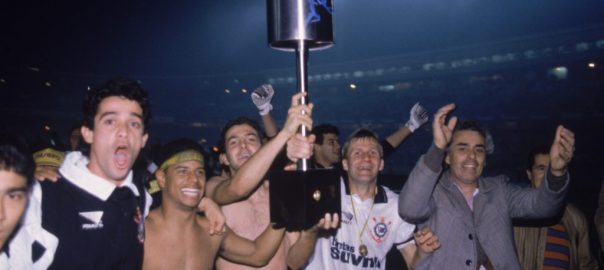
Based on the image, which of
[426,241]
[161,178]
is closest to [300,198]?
[426,241]

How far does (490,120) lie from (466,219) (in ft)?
97.2

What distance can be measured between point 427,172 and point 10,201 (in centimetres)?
232

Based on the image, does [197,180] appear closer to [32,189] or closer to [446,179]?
[32,189]

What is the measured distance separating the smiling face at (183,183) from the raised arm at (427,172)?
54.4 inches

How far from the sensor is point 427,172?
3.10 meters

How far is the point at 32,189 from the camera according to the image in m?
1.98

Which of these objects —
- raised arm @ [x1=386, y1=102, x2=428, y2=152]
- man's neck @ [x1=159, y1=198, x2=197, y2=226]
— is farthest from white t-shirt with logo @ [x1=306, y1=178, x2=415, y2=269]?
raised arm @ [x1=386, y1=102, x2=428, y2=152]

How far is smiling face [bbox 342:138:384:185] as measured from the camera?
3.65 m

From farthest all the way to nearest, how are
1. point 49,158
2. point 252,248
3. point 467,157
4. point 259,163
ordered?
point 467,157 < point 252,248 < point 49,158 < point 259,163

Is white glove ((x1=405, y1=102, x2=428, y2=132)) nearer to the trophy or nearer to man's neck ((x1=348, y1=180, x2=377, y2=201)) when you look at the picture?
man's neck ((x1=348, y1=180, x2=377, y2=201))

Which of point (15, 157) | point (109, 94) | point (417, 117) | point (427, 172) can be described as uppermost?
point (417, 117)

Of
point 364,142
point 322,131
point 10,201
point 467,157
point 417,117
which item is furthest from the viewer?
point 322,131

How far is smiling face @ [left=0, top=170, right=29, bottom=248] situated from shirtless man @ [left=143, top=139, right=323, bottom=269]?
1355 mm

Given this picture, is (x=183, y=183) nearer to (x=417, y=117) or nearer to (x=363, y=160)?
(x=363, y=160)
